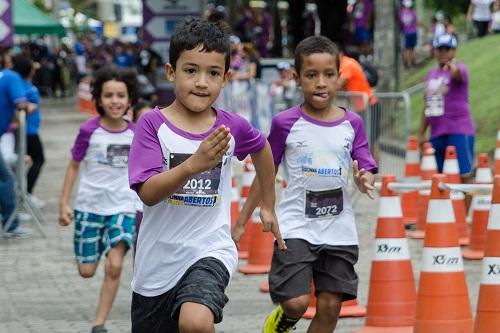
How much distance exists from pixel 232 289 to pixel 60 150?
52.7 feet

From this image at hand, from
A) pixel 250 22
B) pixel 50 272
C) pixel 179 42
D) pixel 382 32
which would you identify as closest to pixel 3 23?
pixel 50 272

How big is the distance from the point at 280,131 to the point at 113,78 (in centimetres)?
191

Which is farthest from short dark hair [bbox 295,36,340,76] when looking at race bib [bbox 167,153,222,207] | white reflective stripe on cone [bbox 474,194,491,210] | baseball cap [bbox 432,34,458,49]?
baseball cap [bbox 432,34,458,49]

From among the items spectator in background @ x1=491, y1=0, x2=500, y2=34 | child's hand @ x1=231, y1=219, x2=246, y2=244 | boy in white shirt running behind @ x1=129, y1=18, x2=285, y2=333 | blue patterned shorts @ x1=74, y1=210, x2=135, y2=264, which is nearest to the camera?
boy in white shirt running behind @ x1=129, y1=18, x2=285, y2=333

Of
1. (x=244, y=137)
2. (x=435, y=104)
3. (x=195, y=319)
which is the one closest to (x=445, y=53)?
(x=435, y=104)

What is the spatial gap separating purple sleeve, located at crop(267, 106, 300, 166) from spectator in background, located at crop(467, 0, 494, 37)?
81.9 ft

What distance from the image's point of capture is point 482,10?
1246 inches

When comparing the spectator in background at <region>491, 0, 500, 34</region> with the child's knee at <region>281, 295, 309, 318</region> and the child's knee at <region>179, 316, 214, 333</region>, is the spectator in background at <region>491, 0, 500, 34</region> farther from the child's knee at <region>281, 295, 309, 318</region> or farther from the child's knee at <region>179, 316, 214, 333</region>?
the child's knee at <region>179, 316, 214, 333</region>

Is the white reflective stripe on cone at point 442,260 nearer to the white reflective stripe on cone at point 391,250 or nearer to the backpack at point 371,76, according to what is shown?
the white reflective stripe on cone at point 391,250

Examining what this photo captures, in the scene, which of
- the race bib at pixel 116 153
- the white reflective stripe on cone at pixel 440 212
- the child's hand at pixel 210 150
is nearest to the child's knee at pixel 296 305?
the white reflective stripe on cone at pixel 440 212

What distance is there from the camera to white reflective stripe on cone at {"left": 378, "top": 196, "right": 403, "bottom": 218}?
27.0ft

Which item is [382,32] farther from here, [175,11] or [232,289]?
[232,289]

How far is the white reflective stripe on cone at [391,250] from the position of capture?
8.18m

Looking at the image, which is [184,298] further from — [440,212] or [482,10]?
[482,10]
